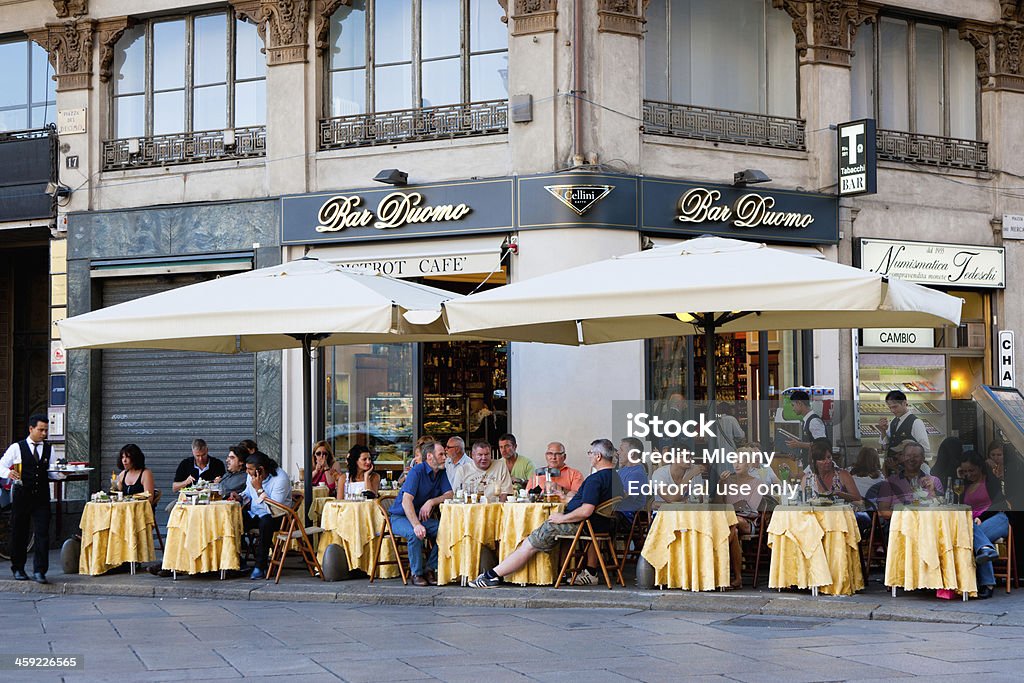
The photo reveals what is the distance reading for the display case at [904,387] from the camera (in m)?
18.4

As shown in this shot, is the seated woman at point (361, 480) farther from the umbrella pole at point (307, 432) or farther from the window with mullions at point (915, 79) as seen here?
the window with mullions at point (915, 79)

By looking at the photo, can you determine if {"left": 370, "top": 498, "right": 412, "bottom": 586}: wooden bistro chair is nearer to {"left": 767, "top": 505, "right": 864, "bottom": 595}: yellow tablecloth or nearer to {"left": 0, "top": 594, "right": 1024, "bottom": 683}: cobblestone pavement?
{"left": 0, "top": 594, "right": 1024, "bottom": 683}: cobblestone pavement

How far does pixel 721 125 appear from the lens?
17656 mm

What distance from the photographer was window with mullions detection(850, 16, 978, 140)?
62.0ft

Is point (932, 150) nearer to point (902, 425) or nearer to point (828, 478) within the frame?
point (902, 425)

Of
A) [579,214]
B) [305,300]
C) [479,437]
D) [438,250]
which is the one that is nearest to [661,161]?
[579,214]

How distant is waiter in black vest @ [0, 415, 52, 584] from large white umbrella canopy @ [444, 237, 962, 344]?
4026 millimetres

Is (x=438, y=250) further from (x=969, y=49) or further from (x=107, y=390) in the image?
(x=969, y=49)

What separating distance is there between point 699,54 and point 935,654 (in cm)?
1077

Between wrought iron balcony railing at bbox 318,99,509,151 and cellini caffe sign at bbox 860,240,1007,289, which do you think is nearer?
wrought iron balcony railing at bbox 318,99,509,151

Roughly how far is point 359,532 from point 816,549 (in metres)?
4.25

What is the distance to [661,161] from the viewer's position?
A: 1711cm

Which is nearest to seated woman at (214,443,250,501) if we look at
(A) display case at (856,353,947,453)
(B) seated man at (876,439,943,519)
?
(B) seated man at (876,439,943,519)

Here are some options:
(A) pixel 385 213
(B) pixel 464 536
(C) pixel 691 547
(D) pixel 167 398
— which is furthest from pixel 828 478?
(D) pixel 167 398
